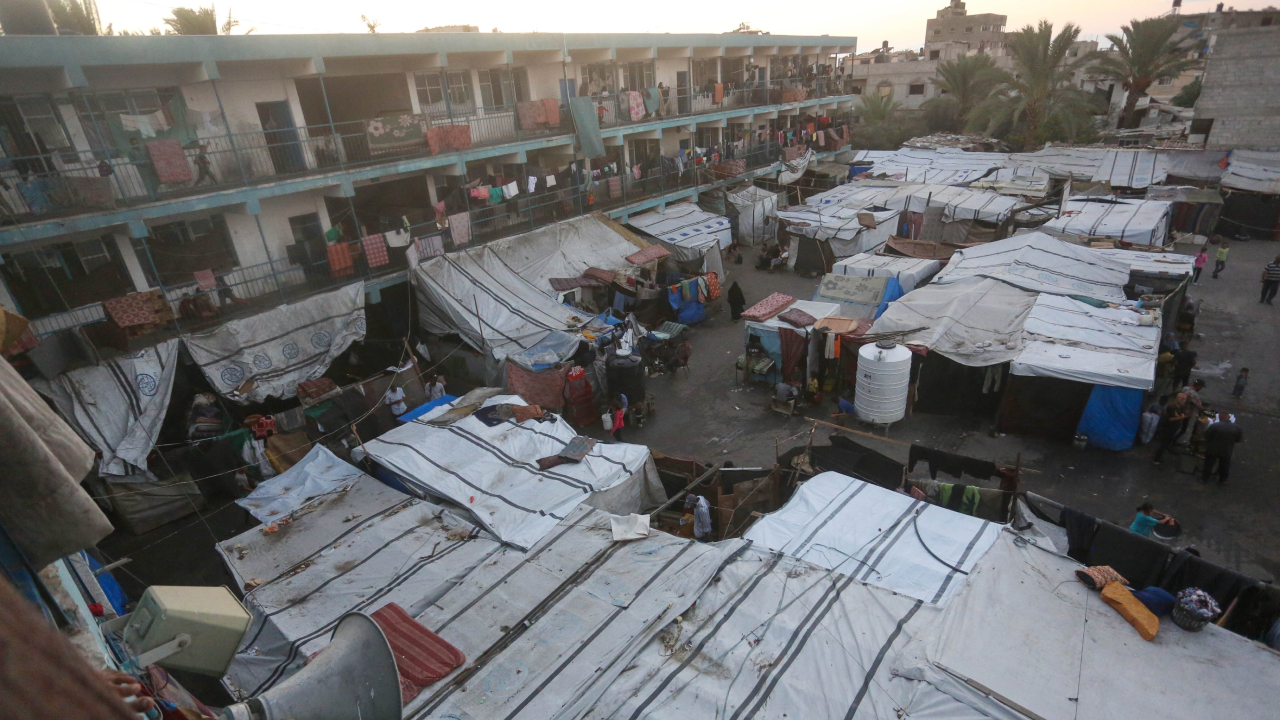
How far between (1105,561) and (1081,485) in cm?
402

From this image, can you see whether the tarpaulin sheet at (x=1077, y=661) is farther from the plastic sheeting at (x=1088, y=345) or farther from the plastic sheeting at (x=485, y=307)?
the plastic sheeting at (x=485, y=307)

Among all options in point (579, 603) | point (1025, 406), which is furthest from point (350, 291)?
point (1025, 406)

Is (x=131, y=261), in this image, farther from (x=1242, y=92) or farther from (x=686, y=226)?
(x=1242, y=92)

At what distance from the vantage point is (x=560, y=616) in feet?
25.0

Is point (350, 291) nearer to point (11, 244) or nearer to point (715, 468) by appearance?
point (11, 244)

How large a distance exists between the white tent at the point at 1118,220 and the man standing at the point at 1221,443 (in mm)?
11041

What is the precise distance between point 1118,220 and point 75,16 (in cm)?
2967

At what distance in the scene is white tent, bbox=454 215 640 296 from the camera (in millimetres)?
18844

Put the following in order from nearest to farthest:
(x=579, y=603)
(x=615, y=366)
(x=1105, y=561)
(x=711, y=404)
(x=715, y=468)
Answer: (x=579, y=603) < (x=1105, y=561) < (x=715, y=468) < (x=615, y=366) < (x=711, y=404)

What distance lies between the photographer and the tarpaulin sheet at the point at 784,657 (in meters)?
6.17

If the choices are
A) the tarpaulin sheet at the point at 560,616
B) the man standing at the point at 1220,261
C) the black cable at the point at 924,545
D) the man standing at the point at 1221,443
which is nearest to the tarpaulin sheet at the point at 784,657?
the tarpaulin sheet at the point at 560,616

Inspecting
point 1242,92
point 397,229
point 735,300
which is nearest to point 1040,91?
point 1242,92

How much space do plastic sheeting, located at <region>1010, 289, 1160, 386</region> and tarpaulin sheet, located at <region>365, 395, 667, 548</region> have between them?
8.51 m

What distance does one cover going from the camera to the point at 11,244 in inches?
477
